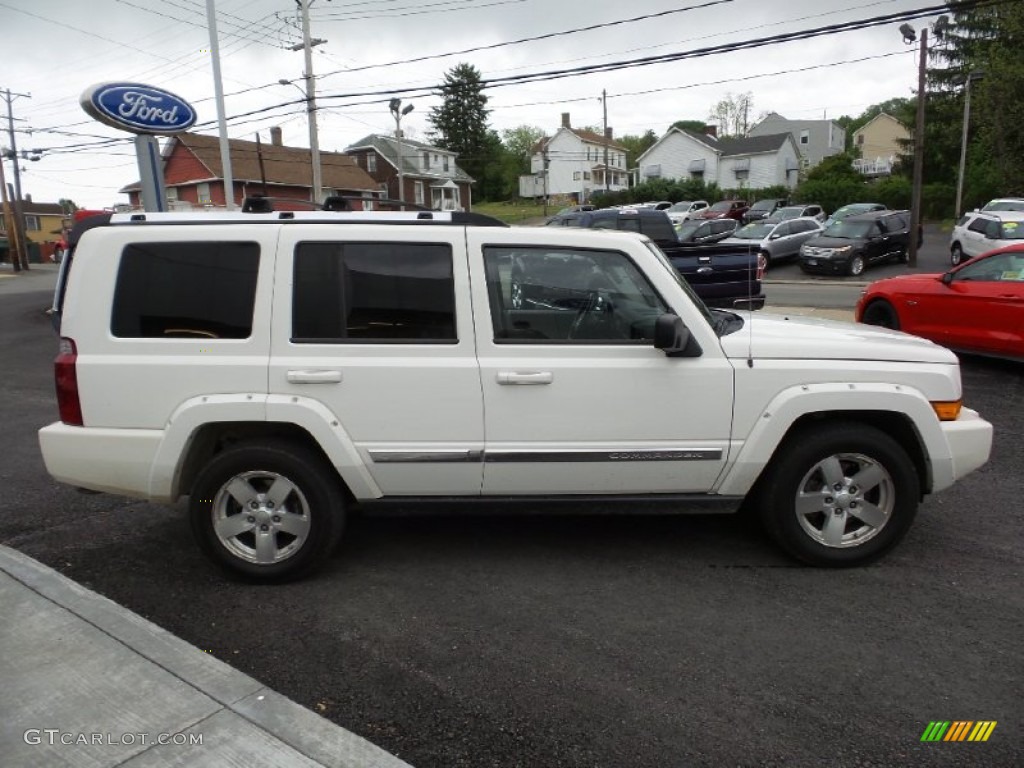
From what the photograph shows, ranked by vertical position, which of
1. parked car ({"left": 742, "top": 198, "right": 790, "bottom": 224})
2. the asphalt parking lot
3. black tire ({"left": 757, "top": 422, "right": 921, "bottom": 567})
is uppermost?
parked car ({"left": 742, "top": 198, "right": 790, "bottom": 224})

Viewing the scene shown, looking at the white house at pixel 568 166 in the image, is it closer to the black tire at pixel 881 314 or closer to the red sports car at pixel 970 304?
the black tire at pixel 881 314

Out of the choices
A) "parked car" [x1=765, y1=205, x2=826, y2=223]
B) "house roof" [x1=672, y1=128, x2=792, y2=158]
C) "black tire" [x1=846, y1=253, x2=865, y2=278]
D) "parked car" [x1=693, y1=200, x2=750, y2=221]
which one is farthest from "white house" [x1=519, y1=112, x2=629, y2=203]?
"black tire" [x1=846, y1=253, x2=865, y2=278]

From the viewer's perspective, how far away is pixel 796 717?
2752mm

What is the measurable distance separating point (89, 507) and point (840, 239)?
22.7 m

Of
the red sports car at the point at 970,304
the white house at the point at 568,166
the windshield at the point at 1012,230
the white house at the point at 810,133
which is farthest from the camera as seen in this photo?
the white house at the point at 568,166

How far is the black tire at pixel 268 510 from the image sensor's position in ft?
12.2

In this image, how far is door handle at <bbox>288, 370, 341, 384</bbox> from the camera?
364cm

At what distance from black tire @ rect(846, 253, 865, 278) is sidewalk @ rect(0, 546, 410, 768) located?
2302 centimetres

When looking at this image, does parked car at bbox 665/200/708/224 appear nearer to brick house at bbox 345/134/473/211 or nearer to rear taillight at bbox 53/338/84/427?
brick house at bbox 345/134/473/211

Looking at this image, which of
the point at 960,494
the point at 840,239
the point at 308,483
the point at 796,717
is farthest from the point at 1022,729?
the point at 840,239

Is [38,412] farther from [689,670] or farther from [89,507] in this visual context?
[689,670]

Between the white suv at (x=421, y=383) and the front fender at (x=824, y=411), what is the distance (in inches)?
0.4

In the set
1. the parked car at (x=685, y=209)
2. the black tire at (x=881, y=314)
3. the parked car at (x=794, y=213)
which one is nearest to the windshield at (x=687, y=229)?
the parked car at (x=794, y=213)

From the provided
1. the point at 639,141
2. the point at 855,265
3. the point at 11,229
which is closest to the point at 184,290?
the point at 855,265
